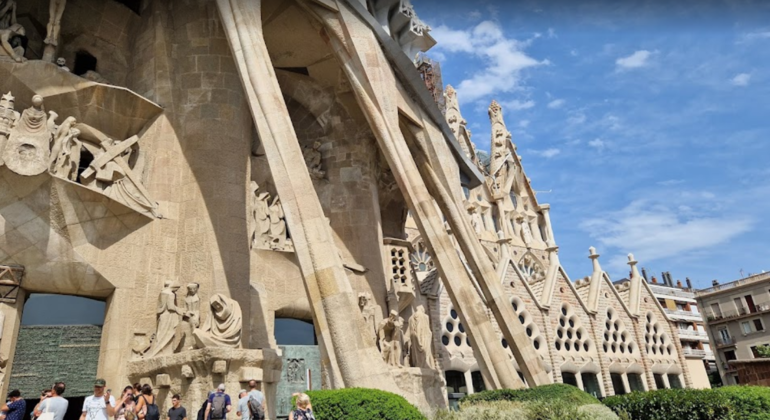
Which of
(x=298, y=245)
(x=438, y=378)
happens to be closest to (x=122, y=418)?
(x=298, y=245)

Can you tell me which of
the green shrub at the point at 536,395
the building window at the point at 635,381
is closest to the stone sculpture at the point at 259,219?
the green shrub at the point at 536,395

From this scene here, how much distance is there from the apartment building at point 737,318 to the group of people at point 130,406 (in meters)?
36.6

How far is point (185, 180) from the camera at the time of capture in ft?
33.8

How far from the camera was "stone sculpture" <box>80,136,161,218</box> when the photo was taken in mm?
9383

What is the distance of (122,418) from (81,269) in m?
3.70

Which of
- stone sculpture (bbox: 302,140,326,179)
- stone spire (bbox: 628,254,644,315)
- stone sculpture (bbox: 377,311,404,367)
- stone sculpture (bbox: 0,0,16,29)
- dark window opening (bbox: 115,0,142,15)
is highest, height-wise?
dark window opening (bbox: 115,0,142,15)

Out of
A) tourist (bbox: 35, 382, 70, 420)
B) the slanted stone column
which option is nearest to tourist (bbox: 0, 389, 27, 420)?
tourist (bbox: 35, 382, 70, 420)

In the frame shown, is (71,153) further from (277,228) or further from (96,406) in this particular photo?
(96,406)

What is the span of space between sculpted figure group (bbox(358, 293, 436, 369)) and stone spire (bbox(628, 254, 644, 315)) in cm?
1331

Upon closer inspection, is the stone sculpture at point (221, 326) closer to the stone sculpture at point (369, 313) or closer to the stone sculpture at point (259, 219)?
the stone sculpture at point (259, 219)

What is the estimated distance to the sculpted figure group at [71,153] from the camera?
27.7 ft

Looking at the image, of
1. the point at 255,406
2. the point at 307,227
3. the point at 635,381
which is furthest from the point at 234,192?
the point at 635,381

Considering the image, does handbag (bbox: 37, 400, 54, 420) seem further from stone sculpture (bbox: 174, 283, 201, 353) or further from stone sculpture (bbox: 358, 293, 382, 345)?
stone sculpture (bbox: 358, 293, 382, 345)

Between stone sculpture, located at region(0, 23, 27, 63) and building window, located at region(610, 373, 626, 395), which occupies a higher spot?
stone sculpture, located at region(0, 23, 27, 63)
